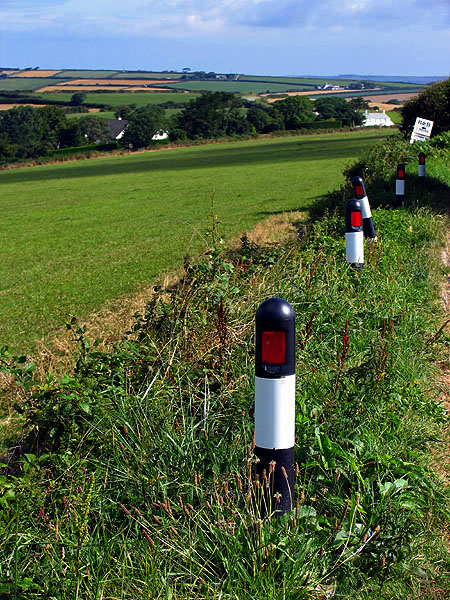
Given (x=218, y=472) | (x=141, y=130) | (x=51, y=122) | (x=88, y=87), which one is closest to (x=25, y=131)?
(x=51, y=122)

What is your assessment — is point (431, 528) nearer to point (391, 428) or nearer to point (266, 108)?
point (391, 428)

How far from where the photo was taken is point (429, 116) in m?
30.8

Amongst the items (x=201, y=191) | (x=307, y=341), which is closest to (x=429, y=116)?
(x=201, y=191)

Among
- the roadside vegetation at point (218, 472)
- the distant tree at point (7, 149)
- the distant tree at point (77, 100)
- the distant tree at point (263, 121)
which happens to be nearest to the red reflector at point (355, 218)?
the roadside vegetation at point (218, 472)

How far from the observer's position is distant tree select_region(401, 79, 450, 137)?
30.3 m

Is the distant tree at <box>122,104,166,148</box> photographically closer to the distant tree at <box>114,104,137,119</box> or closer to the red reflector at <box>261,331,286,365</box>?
the distant tree at <box>114,104,137,119</box>

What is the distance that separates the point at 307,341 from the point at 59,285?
10.6 m

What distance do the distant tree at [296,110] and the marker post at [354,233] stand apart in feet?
338

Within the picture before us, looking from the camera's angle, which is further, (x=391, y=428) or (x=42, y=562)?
(x=391, y=428)

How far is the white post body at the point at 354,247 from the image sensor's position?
717 cm

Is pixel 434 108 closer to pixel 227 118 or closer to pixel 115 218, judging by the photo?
pixel 115 218

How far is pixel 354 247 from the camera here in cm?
720

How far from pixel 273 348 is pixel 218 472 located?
775 millimetres

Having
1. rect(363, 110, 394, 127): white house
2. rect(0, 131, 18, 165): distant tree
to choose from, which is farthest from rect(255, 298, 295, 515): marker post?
rect(363, 110, 394, 127): white house
